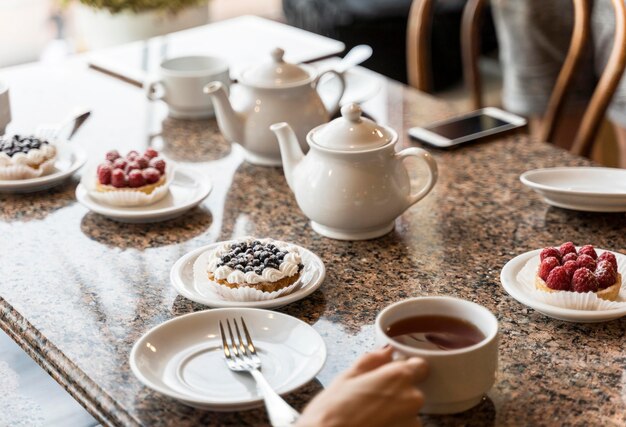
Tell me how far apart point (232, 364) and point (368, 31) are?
3356 mm

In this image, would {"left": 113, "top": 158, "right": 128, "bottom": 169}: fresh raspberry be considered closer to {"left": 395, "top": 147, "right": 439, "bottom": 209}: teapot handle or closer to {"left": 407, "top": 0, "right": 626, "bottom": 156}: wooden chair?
{"left": 395, "top": 147, "right": 439, "bottom": 209}: teapot handle

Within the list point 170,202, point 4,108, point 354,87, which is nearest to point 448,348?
point 170,202

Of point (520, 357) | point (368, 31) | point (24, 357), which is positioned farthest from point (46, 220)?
point (368, 31)

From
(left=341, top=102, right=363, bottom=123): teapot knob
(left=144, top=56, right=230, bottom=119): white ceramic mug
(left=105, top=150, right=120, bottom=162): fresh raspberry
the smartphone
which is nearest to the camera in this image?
(left=341, top=102, right=363, bottom=123): teapot knob

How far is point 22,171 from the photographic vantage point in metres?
1.54

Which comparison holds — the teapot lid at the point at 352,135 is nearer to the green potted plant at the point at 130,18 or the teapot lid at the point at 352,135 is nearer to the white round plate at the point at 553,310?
the white round plate at the point at 553,310

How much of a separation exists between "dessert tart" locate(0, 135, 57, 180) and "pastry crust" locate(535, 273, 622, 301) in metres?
0.84

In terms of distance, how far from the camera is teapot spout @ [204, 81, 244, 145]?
1595mm

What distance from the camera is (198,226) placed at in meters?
1.42

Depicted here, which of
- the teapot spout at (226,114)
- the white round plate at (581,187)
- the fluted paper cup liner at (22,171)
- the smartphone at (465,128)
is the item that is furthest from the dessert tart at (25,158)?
the white round plate at (581,187)

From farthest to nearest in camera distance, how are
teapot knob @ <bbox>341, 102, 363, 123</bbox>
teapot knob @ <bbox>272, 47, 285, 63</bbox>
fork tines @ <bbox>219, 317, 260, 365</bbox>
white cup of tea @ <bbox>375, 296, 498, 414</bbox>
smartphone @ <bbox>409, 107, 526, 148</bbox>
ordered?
Result: smartphone @ <bbox>409, 107, 526, 148</bbox> < teapot knob @ <bbox>272, 47, 285, 63</bbox> < teapot knob @ <bbox>341, 102, 363, 123</bbox> < fork tines @ <bbox>219, 317, 260, 365</bbox> < white cup of tea @ <bbox>375, 296, 498, 414</bbox>

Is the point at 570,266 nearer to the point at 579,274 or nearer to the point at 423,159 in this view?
the point at 579,274

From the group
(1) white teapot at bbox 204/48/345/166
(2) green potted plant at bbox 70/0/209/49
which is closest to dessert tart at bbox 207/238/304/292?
(1) white teapot at bbox 204/48/345/166

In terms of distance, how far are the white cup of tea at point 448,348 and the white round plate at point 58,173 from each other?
0.79 metres
